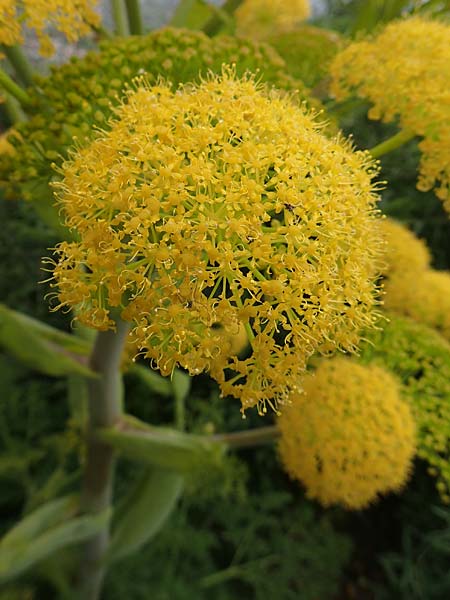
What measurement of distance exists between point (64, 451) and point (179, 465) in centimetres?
57

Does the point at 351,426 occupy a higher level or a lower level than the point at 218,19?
lower

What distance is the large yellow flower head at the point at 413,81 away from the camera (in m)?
0.53

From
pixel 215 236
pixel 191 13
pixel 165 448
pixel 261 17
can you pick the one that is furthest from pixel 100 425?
pixel 261 17

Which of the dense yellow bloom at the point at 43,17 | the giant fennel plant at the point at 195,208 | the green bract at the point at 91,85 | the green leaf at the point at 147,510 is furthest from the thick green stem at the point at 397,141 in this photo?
the green leaf at the point at 147,510

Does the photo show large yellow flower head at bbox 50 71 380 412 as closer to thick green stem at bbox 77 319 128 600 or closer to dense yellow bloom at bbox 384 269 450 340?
thick green stem at bbox 77 319 128 600

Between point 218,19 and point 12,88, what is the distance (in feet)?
1.23

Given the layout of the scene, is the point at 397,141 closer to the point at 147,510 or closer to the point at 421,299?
the point at 421,299

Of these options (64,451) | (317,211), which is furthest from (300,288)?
(64,451)

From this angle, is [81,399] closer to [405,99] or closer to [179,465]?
[179,465]

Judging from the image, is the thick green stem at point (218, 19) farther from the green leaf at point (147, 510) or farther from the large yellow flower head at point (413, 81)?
the green leaf at point (147, 510)

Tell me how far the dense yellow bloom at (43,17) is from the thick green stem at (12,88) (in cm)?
3

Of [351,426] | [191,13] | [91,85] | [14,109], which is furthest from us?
[191,13]

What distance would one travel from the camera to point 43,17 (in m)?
0.50

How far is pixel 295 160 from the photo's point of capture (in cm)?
41
